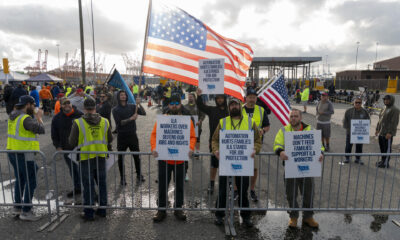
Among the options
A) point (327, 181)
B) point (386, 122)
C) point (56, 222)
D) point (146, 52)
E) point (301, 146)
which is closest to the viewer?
point (301, 146)

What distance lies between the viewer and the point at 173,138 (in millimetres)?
3963

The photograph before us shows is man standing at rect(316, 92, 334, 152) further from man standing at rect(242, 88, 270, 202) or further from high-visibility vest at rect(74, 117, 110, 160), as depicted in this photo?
high-visibility vest at rect(74, 117, 110, 160)

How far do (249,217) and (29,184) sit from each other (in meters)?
3.48

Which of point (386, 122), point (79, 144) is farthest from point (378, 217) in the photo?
point (79, 144)

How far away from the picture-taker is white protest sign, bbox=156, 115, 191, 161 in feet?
12.9

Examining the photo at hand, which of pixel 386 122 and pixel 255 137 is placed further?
pixel 386 122

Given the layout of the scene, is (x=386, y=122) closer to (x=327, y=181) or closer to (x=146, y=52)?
(x=327, y=181)

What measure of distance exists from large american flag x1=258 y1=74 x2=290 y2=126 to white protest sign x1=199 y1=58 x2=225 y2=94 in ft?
4.08

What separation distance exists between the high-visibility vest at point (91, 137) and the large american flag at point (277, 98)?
10.1 feet

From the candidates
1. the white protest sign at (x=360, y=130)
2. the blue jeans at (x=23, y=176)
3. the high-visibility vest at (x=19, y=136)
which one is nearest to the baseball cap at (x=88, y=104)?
the high-visibility vest at (x=19, y=136)

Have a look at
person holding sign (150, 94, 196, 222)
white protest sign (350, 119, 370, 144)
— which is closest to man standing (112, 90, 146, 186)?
person holding sign (150, 94, 196, 222)

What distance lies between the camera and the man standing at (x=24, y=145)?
4.04 meters

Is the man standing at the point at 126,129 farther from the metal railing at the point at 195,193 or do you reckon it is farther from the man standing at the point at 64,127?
the man standing at the point at 64,127

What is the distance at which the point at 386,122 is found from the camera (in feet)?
21.6
